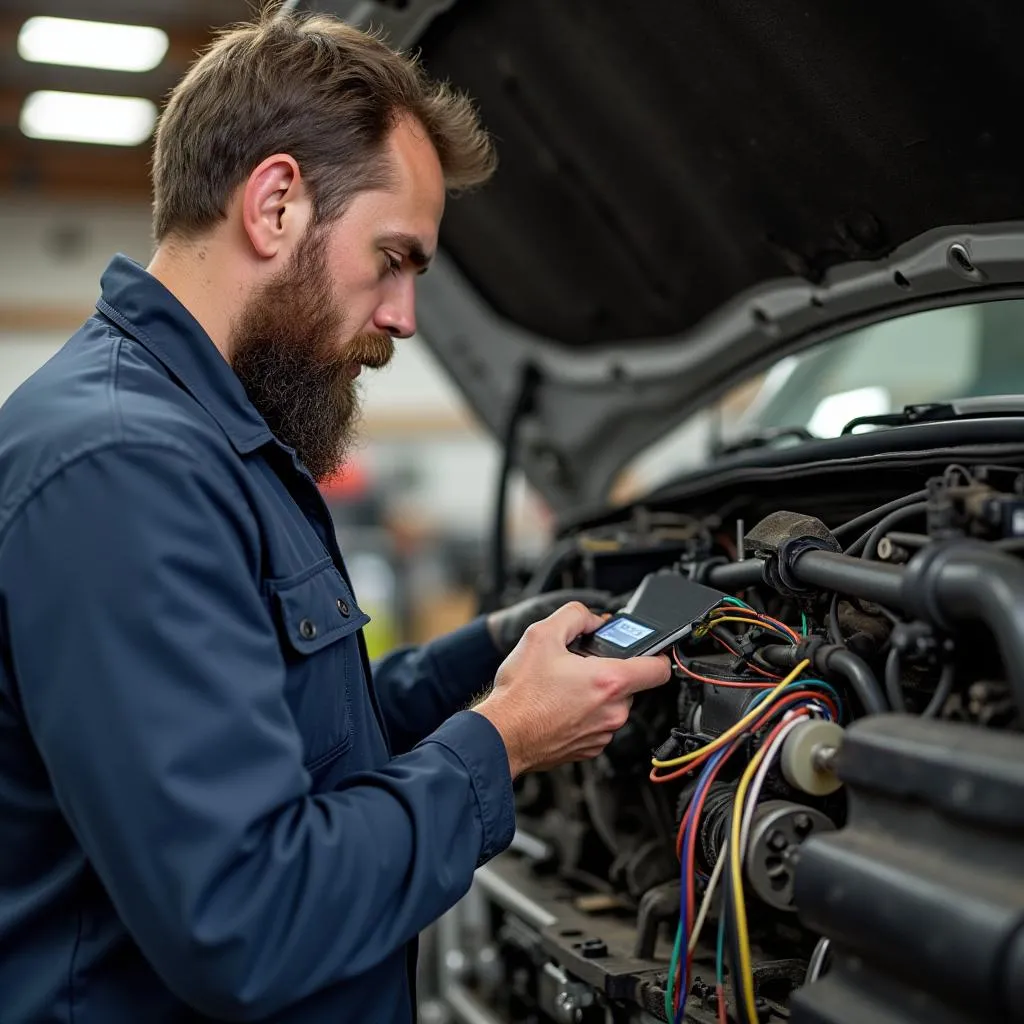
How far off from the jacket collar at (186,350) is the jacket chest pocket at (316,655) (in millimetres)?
149

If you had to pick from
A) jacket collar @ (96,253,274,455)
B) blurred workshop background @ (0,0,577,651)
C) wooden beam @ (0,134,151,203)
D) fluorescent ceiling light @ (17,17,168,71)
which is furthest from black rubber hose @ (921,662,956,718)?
wooden beam @ (0,134,151,203)

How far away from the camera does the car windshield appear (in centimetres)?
226

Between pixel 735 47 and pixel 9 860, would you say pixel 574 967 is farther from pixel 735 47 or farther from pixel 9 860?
pixel 735 47

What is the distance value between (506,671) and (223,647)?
324 mm

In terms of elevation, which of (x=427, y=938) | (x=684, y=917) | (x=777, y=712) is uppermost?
(x=777, y=712)

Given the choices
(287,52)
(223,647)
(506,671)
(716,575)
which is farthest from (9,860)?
(287,52)

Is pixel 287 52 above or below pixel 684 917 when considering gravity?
above

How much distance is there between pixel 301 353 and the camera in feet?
3.96

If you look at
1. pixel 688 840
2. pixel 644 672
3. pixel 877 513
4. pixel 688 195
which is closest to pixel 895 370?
pixel 688 195

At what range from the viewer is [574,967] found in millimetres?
1252

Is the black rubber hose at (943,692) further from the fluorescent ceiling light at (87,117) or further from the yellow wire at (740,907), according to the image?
the fluorescent ceiling light at (87,117)

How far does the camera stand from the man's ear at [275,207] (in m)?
1.15

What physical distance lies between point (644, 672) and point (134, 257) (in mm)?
4316

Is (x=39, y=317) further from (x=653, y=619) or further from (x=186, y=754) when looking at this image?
(x=186, y=754)
